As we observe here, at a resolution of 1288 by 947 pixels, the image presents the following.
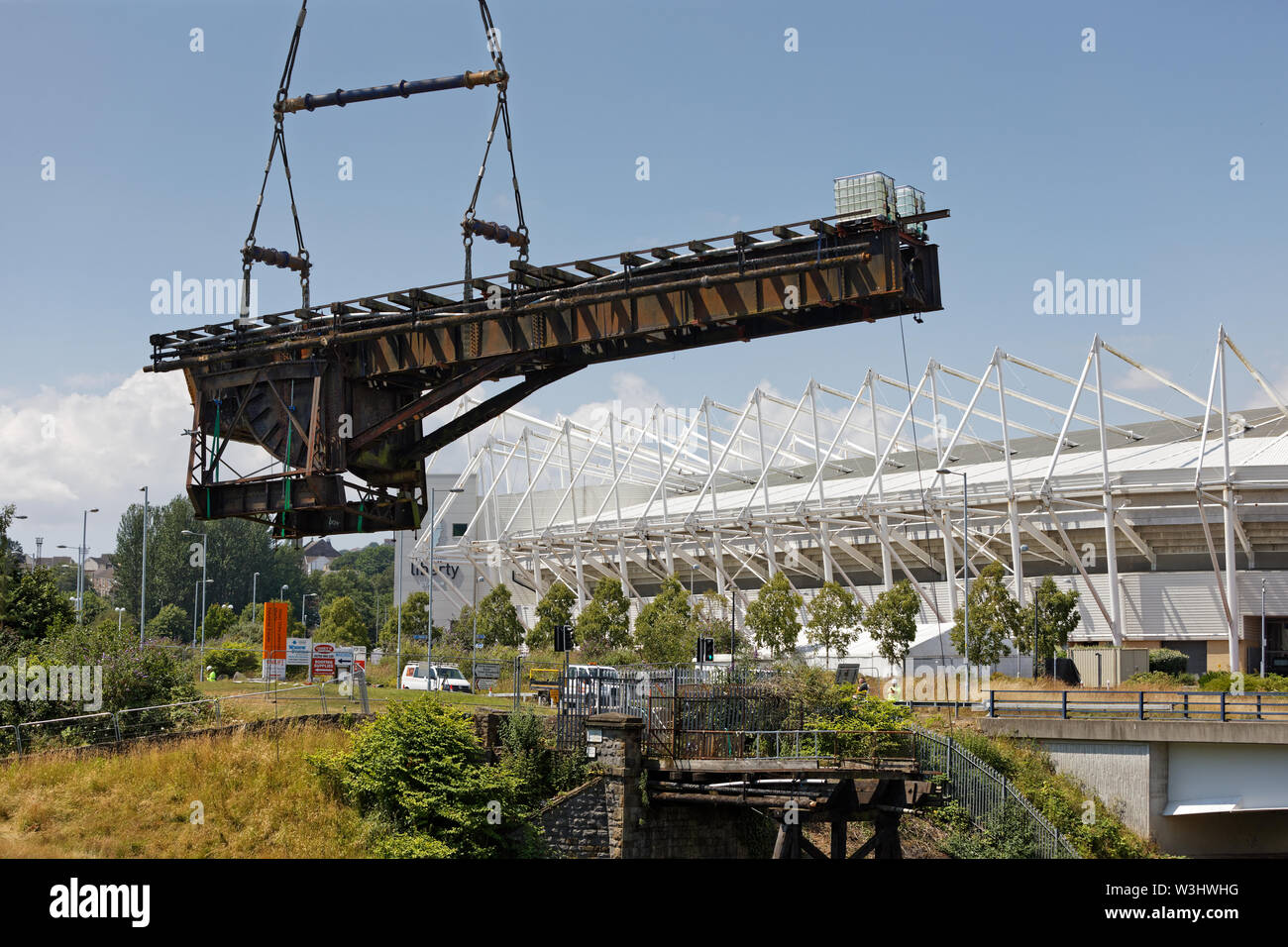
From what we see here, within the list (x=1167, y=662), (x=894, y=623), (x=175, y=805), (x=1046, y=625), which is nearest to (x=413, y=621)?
(x=894, y=623)

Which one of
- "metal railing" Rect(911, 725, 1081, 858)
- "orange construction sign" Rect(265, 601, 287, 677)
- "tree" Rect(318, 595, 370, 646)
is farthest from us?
"tree" Rect(318, 595, 370, 646)

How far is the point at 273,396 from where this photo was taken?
25188 millimetres

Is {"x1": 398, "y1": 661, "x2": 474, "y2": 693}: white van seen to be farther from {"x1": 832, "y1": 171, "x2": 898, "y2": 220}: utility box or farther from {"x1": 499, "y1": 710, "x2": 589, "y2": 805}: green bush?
{"x1": 832, "y1": 171, "x2": 898, "y2": 220}: utility box

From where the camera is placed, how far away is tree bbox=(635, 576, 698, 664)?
54.8m

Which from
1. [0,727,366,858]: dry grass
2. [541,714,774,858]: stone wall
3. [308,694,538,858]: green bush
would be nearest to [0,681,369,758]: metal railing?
[0,727,366,858]: dry grass

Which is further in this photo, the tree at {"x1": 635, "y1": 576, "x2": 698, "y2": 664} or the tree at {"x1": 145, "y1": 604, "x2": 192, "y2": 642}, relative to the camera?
the tree at {"x1": 145, "y1": 604, "x2": 192, "y2": 642}

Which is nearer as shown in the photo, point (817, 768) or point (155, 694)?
point (817, 768)

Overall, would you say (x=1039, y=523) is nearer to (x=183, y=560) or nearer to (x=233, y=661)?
(x=233, y=661)

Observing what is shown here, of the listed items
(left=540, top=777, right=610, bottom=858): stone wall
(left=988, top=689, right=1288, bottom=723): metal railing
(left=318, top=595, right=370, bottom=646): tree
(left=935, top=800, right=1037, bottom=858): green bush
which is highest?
Answer: (left=318, top=595, right=370, bottom=646): tree

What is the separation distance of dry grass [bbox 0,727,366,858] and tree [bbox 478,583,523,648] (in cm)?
5880
